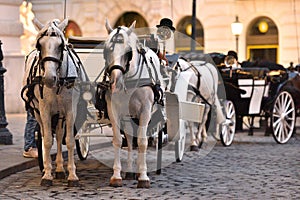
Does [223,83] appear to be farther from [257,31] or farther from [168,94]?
[257,31]

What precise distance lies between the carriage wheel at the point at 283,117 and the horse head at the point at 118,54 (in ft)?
22.2

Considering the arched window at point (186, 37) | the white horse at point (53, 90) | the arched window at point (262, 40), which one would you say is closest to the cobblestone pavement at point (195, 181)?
the white horse at point (53, 90)

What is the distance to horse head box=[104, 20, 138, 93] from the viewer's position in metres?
9.33

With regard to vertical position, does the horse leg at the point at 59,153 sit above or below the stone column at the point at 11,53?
below

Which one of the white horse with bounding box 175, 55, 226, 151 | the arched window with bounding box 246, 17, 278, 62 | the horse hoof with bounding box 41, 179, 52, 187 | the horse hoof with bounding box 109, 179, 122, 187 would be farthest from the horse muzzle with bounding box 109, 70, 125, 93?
the arched window with bounding box 246, 17, 278, 62

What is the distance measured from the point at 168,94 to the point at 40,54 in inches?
103

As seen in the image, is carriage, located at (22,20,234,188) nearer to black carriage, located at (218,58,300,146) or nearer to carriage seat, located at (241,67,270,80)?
black carriage, located at (218,58,300,146)

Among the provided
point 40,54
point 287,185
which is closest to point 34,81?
point 40,54

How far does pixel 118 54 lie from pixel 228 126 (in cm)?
652

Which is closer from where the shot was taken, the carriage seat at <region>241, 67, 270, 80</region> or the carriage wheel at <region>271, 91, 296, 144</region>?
the carriage wheel at <region>271, 91, 296, 144</region>

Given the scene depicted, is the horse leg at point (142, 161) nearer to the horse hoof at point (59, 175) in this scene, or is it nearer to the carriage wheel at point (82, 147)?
the horse hoof at point (59, 175)

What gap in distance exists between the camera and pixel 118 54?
941 cm

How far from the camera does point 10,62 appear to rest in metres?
22.8

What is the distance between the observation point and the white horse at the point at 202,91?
14250 millimetres
